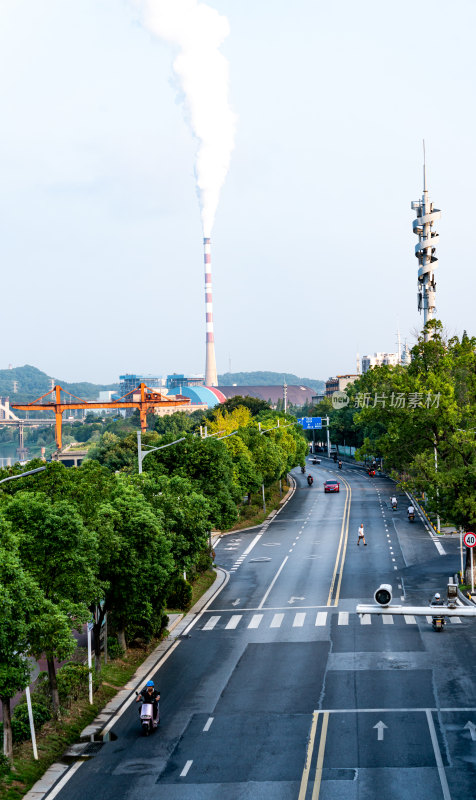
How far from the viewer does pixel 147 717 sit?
2864 cm

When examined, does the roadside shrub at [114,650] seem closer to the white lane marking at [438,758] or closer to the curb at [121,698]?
the curb at [121,698]

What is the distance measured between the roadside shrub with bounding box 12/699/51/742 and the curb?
1303 millimetres

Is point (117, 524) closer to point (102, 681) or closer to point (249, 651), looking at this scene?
point (102, 681)

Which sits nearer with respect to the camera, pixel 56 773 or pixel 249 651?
pixel 56 773

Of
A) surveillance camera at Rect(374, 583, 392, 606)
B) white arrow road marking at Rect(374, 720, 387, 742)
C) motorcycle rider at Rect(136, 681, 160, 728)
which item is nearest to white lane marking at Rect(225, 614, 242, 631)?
motorcycle rider at Rect(136, 681, 160, 728)

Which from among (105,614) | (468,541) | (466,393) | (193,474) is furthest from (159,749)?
(466,393)

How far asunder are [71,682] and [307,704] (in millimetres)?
7819

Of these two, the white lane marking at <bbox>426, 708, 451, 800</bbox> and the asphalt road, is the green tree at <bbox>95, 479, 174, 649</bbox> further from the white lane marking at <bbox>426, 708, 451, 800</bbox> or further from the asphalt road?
the white lane marking at <bbox>426, 708, 451, 800</bbox>

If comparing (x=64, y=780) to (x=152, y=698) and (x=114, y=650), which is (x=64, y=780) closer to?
(x=152, y=698)

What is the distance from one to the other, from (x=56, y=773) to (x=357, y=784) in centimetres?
827

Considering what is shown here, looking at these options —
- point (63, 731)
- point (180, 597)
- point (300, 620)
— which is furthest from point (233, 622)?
point (63, 731)

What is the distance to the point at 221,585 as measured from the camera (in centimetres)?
5459

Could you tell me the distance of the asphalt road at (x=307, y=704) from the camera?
24391mm

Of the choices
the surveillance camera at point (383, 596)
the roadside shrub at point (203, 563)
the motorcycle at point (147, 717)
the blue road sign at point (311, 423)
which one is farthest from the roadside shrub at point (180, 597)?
the blue road sign at point (311, 423)
